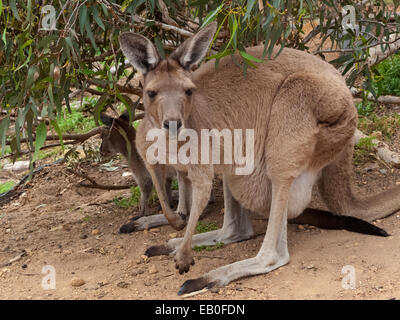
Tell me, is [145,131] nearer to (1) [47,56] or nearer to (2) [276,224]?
(1) [47,56]

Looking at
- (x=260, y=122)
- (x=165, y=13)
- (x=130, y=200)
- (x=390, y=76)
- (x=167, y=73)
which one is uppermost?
(x=165, y=13)

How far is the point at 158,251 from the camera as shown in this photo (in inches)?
132

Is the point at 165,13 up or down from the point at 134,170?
up

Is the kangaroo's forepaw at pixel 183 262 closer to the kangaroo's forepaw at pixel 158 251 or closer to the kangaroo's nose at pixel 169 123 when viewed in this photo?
the kangaroo's forepaw at pixel 158 251

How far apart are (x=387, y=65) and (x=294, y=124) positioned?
293 cm

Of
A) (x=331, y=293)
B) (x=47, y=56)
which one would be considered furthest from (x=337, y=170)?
(x=47, y=56)

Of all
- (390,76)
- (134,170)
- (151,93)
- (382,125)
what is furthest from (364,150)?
(151,93)

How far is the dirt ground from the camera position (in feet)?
9.13

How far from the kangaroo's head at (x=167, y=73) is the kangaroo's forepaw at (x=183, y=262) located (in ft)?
2.40

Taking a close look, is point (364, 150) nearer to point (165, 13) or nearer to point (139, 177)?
point (139, 177)

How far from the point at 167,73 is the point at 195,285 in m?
1.10

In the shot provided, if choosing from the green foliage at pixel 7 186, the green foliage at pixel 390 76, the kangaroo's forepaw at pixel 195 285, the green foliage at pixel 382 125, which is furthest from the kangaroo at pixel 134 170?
the green foliage at pixel 390 76

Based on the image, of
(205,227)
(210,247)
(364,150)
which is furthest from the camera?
(364,150)

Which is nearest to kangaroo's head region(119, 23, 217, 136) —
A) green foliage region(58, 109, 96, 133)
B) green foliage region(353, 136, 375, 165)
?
green foliage region(353, 136, 375, 165)
